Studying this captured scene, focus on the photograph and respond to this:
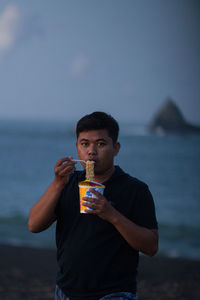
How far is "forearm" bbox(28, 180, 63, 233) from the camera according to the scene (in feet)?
6.79

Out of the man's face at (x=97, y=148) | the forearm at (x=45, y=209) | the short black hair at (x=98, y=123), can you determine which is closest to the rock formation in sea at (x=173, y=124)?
the short black hair at (x=98, y=123)

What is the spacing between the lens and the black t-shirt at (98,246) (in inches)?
80.1

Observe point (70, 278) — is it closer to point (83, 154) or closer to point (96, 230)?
point (96, 230)

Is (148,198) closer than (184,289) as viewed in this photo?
Yes

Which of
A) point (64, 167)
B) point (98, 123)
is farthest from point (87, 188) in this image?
point (98, 123)

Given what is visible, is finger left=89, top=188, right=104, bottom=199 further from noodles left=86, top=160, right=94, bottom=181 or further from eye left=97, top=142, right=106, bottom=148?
eye left=97, top=142, right=106, bottom=148

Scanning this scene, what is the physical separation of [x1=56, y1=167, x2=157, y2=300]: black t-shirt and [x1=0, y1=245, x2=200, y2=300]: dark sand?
2.73 m

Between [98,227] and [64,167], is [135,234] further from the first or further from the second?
[64,167]

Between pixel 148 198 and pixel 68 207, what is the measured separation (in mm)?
422

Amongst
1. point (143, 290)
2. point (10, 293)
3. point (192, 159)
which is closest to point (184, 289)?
point (143, 290)

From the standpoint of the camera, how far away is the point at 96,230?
2.07 metres

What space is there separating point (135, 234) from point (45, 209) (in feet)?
1.57

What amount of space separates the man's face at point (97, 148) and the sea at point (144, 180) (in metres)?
7.92

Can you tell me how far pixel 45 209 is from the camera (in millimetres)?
2105
